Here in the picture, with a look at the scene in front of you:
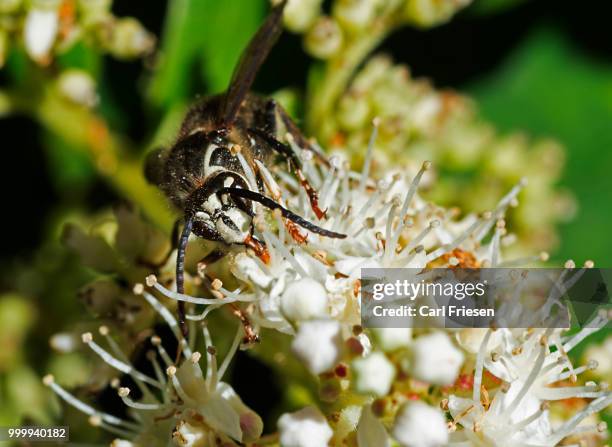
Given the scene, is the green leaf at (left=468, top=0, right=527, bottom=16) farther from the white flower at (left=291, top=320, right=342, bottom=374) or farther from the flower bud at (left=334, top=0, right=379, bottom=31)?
the white flower at (left=291, top=320, right=342, bottom=374)

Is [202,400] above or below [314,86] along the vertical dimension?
below

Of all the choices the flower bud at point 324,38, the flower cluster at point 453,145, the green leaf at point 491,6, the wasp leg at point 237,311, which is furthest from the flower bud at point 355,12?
the wasp leg at point 237,311

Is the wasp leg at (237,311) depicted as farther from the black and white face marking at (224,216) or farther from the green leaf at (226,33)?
the green leaf at (226,33)

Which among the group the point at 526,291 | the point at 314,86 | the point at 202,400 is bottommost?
the point at 202,400

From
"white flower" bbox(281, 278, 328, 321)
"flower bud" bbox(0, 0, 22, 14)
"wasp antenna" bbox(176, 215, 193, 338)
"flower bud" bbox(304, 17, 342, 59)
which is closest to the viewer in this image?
"white flower" bbox(281, 278, 328, 321)

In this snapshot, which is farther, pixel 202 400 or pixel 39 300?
pixel 39 300

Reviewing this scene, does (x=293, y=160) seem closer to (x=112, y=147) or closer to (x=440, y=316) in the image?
(x=440, y=316)

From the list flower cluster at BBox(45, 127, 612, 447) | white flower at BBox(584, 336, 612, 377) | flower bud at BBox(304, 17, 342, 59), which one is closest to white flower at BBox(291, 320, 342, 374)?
flower cluster at BBox(45, 127, 612, 447)

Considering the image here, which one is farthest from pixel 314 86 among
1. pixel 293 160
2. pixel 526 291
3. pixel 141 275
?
pixel 526 291
